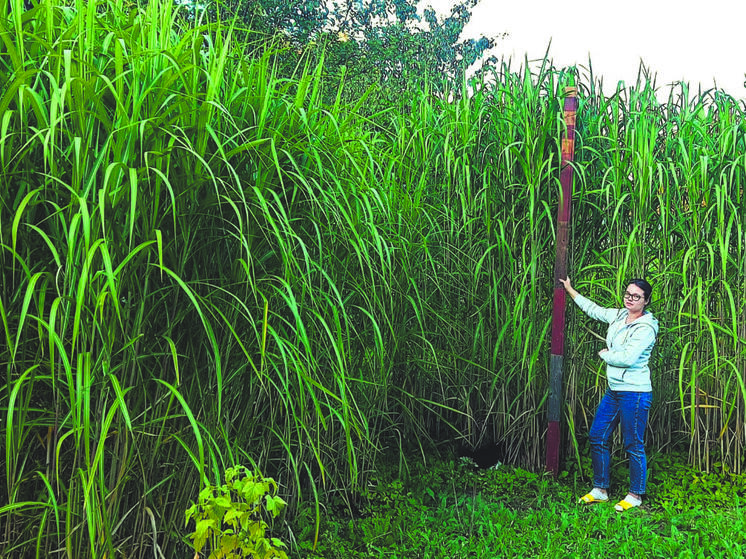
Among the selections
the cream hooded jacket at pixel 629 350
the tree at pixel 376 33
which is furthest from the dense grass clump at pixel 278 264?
the tree at pixel 376 33

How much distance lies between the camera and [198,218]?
5.59 feet

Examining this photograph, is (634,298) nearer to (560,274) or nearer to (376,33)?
(560,274)

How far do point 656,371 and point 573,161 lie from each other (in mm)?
1082

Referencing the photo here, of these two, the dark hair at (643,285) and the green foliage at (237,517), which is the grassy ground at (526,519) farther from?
the dark hair at (643,285)

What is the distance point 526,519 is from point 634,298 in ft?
3.38

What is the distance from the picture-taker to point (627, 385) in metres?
2.87

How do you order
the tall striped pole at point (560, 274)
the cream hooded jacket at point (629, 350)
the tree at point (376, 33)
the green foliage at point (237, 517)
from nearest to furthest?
1. the green foliage at point (237, 517)
2. the cream hooded jacket at point (629, 350)
3. the tall striped pole at point (560, 274)
4. the tree at point (376, 33)

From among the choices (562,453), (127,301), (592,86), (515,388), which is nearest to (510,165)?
(592,86)

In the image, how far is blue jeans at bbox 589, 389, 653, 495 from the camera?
289 cm

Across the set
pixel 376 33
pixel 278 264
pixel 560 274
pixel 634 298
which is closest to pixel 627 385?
pixel 634 298

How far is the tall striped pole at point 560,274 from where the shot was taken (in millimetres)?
3043

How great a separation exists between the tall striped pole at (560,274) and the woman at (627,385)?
9 centimetres

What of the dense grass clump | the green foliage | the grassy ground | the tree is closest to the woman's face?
the dense grass clump

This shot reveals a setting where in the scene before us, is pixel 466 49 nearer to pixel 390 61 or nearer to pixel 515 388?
pixel 390 61
